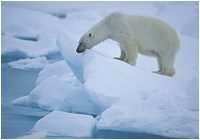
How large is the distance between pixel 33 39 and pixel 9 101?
5.39 metres

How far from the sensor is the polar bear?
9.45 ft

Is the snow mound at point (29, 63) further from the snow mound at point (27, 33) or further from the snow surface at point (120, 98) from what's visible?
the snow surface at point (120, 98)

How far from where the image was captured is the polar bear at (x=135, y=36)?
288 cm

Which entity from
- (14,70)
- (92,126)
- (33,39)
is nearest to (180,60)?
(92,126)

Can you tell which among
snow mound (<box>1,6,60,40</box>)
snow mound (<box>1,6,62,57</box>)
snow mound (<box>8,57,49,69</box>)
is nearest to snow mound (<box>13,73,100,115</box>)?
snow mound (<box>8,57,49,69</box>)

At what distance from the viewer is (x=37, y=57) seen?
→ 280 inches

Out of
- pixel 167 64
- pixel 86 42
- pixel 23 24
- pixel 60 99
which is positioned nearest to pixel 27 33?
pixel 23 24

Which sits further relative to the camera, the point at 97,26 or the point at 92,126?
the point at 97,26

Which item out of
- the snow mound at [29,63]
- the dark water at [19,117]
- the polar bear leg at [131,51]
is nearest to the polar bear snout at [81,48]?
the polar bear leg at [131,51]

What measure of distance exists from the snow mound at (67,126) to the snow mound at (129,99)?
0.12 meters

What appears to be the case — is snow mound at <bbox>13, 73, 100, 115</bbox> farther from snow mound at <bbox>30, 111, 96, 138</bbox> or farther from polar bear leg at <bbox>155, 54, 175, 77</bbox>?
polar bear leg at <bbox>155, 54, 175, 77</bbox>

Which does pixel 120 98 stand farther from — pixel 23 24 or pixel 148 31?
pixel 23 24

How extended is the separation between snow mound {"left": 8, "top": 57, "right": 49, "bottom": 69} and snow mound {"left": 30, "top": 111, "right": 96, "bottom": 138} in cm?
483

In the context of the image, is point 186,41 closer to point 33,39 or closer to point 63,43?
point 63,43
